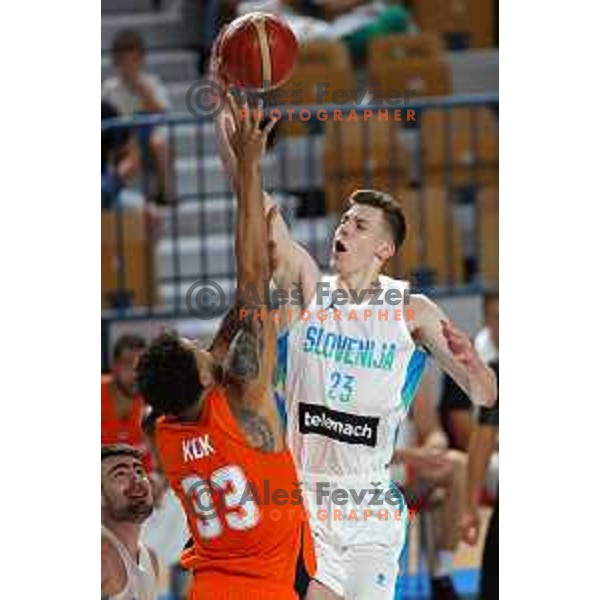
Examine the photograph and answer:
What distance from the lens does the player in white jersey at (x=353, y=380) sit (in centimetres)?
534

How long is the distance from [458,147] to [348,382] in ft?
5.16

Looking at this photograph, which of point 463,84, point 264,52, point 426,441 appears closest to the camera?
point 264,52

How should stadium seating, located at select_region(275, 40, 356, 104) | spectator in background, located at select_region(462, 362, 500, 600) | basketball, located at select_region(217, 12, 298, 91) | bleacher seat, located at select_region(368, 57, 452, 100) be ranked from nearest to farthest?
basketball, located at select_region(217, 12, 298, 91), stadium seating, located at select_region(275, 40, 356, 104), spectator in background, located at select_region(462, 362, 500, 600), bleacher seat, located at select_region(368, 57, 452, 100)

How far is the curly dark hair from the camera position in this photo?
17.3 feet

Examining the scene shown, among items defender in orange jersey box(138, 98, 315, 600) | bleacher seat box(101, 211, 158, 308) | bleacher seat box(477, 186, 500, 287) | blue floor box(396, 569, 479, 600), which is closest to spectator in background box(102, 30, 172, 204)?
bleacher seat box(101, 211, 158, 308)

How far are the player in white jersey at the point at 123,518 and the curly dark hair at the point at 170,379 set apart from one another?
142mm

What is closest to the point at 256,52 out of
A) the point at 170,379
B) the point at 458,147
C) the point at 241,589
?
the point at 170,379

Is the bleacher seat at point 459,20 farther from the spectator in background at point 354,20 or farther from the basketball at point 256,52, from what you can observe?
the basketball at point 256,52

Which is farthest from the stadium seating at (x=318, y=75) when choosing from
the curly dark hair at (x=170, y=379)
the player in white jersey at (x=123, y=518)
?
the player in white jersey at (x=123, y=518)

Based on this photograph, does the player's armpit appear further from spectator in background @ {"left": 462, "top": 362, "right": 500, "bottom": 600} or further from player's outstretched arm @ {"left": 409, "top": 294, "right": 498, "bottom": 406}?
spectator in background @ {"left": 462, "top": 362, "right": 500, "bottom": 600}
